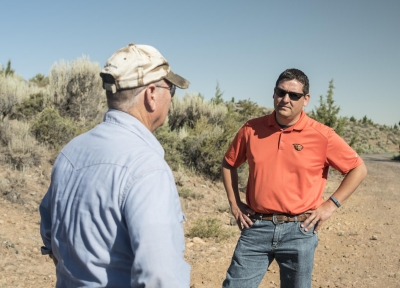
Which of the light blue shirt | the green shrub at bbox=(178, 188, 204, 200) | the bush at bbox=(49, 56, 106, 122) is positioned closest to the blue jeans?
the light blue shirt

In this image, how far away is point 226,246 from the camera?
6906mm

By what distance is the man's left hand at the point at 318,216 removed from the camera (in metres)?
3.27

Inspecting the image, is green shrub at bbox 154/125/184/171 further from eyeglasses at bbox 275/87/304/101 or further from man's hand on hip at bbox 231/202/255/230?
eyeglasses at bbox 275/87/304/101

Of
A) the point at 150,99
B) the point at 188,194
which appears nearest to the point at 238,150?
the point at 150,99

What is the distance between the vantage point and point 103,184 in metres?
1.56

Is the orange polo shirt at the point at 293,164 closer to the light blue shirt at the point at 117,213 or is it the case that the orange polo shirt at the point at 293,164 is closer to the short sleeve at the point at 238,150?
the short sleeve at the point at 238,150

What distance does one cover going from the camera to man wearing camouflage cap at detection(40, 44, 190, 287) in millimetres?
1476

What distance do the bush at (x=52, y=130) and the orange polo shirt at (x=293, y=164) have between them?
301 inches

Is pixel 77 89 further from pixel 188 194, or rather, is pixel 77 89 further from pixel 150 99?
pixel 150 99

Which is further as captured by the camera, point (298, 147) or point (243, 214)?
point (243, 214)

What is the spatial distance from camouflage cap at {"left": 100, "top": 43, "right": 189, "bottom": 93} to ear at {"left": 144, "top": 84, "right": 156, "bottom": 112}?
0.03m

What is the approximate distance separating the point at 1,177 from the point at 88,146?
7.49 m

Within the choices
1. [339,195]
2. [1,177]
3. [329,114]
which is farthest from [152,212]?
[329,114]

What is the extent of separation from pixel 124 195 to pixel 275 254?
2093 millimetres
